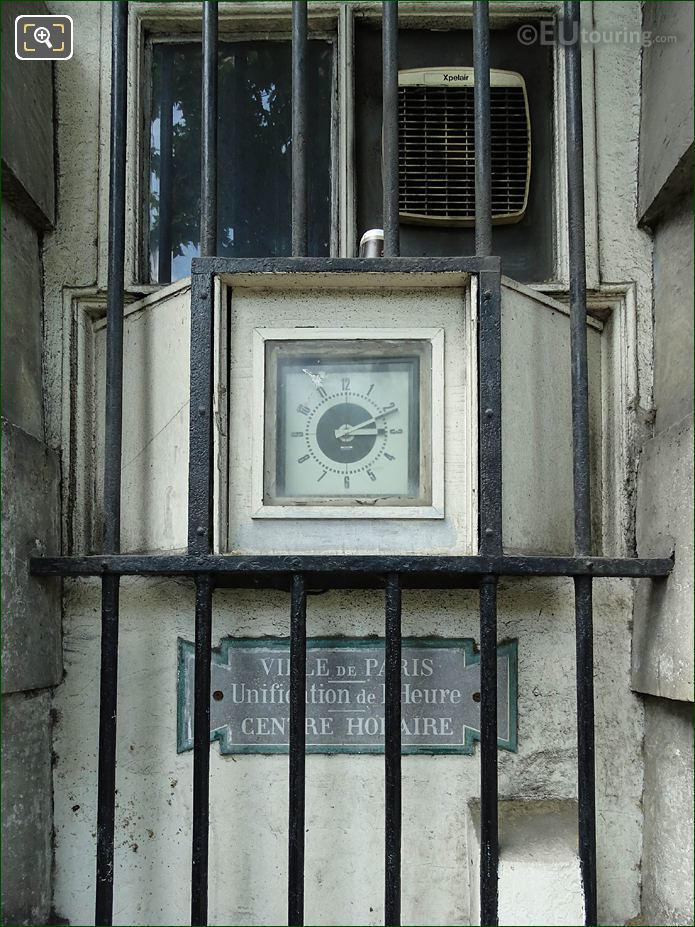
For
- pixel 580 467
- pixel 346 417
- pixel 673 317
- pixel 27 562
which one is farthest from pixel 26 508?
pixel 673 317

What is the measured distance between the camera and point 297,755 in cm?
158

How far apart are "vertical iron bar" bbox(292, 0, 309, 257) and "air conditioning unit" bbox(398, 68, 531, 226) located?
351 millimetres

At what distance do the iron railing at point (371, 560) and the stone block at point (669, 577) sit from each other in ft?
0.20

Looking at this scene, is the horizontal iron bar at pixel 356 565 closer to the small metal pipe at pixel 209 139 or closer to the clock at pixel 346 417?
the clock at pixel 346 417

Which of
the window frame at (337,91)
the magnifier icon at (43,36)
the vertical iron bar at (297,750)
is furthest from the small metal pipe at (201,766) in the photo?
the magnifier icon at (43,36)

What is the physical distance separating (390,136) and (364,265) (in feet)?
0.86

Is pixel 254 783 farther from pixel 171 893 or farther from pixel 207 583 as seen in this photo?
pixel 207 583

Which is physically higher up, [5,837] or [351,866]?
[5,837]

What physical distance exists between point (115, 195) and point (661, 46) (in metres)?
1.17

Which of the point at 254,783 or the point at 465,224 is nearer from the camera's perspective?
the point at 254,783

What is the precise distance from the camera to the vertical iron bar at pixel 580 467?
1.60m

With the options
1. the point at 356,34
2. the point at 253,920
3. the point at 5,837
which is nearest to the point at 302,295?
the point at 356,34

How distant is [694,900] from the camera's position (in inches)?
63.4

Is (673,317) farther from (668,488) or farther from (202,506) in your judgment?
(202,506)
